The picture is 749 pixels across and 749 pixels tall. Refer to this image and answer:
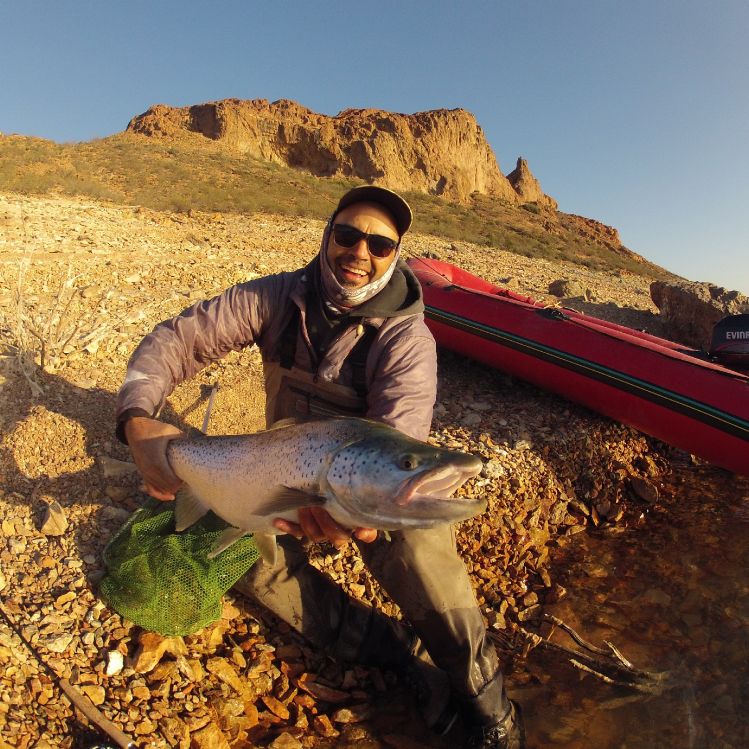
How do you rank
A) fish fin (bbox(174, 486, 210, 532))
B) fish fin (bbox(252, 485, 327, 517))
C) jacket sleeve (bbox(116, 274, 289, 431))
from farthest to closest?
jacket sleeve (bbox(116, 274, 289, 431))
fish fin (bbox(174, 486, 210, 532))
fish fin (bbox(252, 485, 327, 517))

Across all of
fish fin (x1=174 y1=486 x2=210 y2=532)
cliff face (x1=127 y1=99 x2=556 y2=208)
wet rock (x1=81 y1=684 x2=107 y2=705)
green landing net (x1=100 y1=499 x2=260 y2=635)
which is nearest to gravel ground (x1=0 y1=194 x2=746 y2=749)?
wet rock (x1=81 y1=684 x2=107 y2=705)

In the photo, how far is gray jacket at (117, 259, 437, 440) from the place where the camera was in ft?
9.23

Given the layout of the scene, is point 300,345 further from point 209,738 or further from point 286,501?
point 209,738

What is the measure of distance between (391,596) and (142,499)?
5.81 feet

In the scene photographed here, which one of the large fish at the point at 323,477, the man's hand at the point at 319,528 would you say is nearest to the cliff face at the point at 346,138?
the large fish at the point at 323,477

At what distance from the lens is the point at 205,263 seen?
24.8ft

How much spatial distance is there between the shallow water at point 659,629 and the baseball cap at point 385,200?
9.30 feet

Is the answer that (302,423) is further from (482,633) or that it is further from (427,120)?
(427,120)

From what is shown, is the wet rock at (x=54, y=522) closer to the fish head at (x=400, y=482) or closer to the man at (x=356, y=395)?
the man at (x=356, y=395)

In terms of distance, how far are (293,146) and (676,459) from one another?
48.6 m

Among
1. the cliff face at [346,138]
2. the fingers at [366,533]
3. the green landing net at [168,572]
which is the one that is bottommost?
the green landing net at [168,572]

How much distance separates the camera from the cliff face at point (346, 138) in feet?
154

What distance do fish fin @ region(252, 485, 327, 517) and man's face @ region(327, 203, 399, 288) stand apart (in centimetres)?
141

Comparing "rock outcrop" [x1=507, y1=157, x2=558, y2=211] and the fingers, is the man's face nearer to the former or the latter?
the fingers
